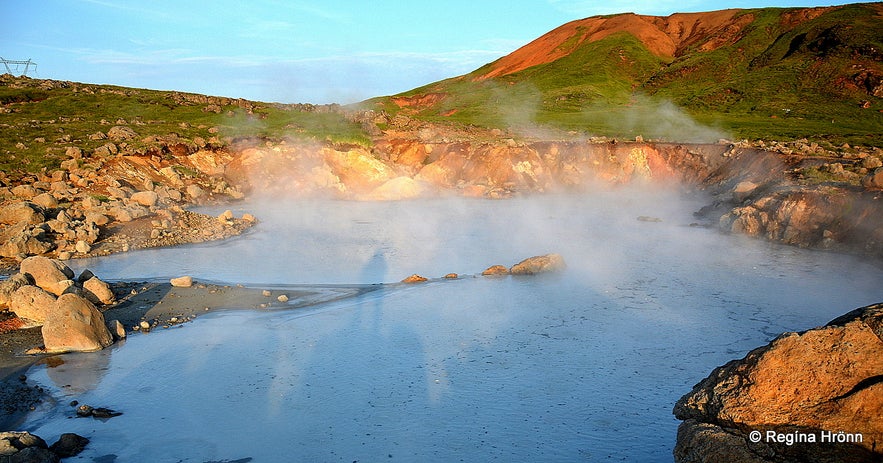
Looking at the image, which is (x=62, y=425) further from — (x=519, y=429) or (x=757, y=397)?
(x=757, y=397)

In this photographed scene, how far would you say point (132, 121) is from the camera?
3950cm

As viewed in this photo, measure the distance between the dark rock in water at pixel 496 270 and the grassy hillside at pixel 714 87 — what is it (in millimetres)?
24831

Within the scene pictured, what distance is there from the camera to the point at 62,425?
8.32 m

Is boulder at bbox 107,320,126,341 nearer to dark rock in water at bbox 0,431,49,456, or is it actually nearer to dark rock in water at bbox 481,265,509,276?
dark rock in water at bbox 0,431,49,456

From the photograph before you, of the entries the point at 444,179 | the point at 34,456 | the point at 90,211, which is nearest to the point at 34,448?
the point at 34,456

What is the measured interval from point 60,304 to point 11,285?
2633mm

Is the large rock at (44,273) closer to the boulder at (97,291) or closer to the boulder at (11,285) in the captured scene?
the boulder at (11,285)

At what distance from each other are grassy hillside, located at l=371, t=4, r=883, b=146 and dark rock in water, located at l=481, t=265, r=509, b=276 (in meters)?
24.8

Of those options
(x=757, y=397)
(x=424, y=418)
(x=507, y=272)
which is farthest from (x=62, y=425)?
(x=507, y=272)

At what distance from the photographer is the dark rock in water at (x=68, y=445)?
7.44 metres

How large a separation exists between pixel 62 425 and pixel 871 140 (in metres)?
38.0

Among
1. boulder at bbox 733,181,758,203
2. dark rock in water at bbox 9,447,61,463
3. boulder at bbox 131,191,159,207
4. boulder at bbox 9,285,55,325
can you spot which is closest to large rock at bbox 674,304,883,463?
dark rock in water at bbox 9,447,61,463

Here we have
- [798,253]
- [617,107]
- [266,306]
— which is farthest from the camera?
[617,107]

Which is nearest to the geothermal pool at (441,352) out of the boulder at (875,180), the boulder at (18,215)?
the boulder at (875,180)
